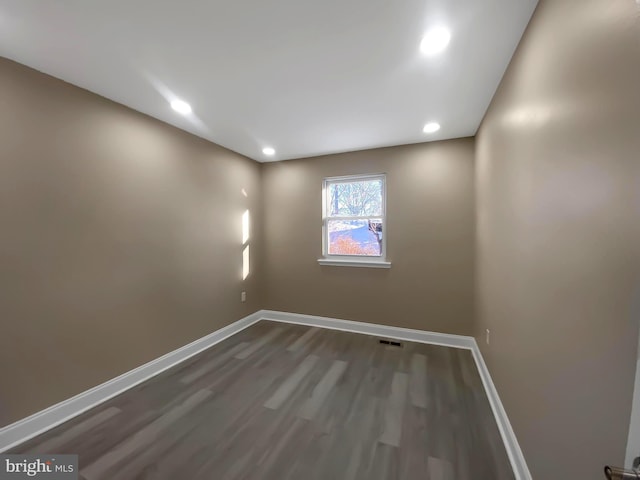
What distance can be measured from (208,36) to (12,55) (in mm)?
1318

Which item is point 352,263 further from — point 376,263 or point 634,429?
point 634,429

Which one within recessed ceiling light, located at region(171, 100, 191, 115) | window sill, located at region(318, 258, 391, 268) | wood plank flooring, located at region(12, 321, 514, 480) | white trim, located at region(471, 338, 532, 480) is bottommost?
wood plank flooring, located at region(12, 321, 514, 480)

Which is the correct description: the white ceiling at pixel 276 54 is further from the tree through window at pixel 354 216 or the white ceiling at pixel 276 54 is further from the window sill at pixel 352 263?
the window sill at pixel 352 263

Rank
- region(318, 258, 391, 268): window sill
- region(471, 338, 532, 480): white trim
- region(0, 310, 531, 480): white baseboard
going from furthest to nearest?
region(318, 258, 391, 268): window sill
region(0, 310, 531, 480): white baseboard
region(471, 338, 532, 480): white trim

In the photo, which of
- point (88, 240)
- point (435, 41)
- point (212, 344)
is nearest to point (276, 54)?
point (435, 41)

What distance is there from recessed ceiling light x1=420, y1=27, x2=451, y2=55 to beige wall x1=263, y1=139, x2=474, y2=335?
1.68 meters

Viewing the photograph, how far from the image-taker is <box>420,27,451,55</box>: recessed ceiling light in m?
1.41

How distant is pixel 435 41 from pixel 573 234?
130cm

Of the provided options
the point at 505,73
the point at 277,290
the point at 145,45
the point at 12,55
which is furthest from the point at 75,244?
the point at 505,73

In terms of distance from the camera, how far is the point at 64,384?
1854 millimetres

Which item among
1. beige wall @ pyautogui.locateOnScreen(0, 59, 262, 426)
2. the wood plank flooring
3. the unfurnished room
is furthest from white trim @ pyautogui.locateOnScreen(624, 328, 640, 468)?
beige wall @ pyautogui.locateOnScreen(0, 59, 262, 426)

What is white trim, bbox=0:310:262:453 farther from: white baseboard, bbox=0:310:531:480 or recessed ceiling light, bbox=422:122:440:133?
recessed ceiling light, bbox=422:122:440:133

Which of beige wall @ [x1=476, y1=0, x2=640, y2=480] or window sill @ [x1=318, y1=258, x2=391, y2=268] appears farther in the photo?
window sill @ [x1=318, y1=258, x2=391, y2=268]

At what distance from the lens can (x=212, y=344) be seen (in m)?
3.07
